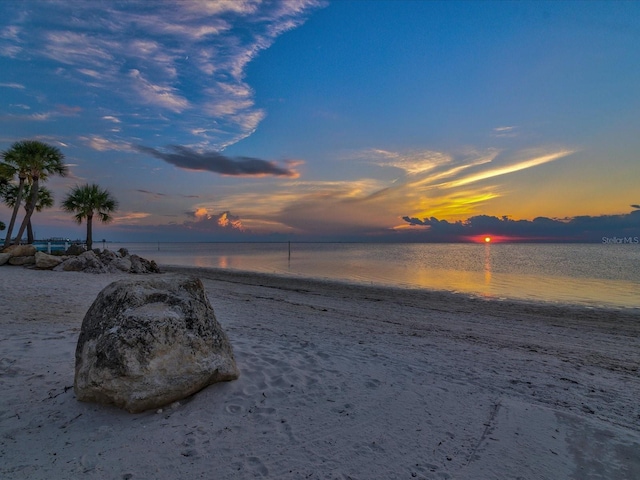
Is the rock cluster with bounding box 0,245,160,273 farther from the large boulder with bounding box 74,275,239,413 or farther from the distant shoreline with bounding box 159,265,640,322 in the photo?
the large boulder with bounding box 74,275,239,413

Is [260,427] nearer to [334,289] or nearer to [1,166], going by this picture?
[334,289]

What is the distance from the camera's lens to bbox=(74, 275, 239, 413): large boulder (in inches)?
160

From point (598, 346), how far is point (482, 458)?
805 cm

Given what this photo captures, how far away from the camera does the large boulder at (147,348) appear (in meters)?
4.07

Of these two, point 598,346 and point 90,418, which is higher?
point 90,418

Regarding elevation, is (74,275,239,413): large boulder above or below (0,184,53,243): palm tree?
below

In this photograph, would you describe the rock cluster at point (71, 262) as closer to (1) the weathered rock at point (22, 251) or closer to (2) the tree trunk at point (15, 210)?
(1) the weathered rock at point (22, 251)

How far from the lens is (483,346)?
27.7 ft

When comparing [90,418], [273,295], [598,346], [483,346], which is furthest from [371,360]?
[273,295]

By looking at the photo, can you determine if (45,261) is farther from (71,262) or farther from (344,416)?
(344,416)

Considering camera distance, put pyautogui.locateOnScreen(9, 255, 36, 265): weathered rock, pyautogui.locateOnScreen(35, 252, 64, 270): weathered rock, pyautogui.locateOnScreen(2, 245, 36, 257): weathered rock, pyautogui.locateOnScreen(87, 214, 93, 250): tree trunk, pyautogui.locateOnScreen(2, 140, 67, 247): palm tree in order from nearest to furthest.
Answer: pyautogui.locateOnScreen(35, 252, 64, 270): weathered rock < pyautogui.locateOnScreen(9, 255, 36, 265): weathered rock < pyautogui.locateOnScreen(2, 245, 36, 257): weathered rock < pyautogui.locateOnScreen(2, 140, 67, 247): palm tree < pyautogui.locateOnScreen(87, 214, 93, 250): tree trunk

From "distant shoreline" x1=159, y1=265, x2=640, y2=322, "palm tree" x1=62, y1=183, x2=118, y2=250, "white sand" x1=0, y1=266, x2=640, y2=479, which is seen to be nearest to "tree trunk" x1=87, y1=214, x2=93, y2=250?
"palm tree" x1=62, y1=183, x2=118, y2=250

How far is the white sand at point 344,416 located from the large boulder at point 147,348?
0.20 metres

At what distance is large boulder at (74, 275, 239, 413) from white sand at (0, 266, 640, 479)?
205mm
